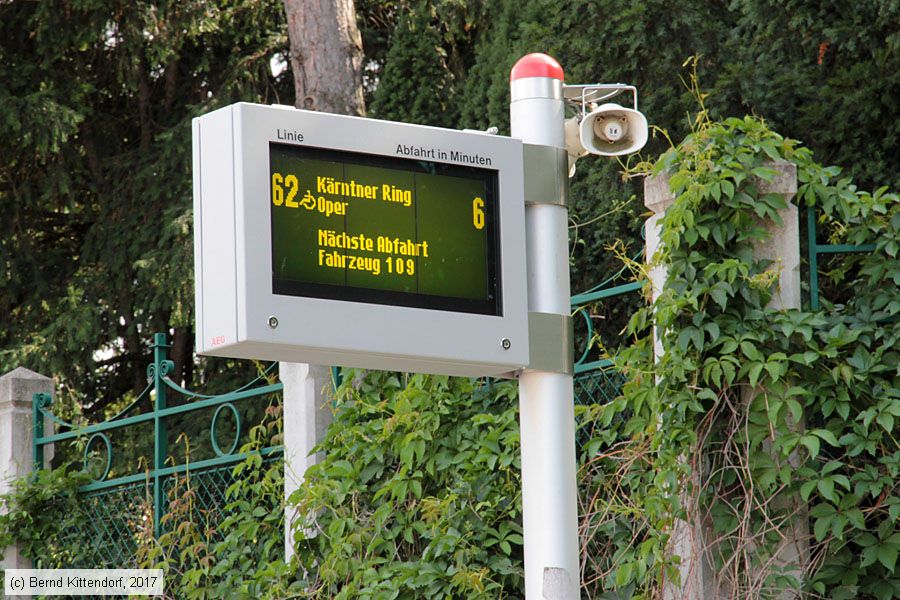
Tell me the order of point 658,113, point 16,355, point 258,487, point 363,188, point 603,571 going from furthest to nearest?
point 16,355 < point 658,113 < point 258,487 < point 603,571 < point 363,188

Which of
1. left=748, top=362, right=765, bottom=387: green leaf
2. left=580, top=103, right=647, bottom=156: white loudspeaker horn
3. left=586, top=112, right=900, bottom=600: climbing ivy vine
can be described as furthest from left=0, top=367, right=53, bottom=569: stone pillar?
left=580, top=103, right=647, bottom=156: white loudspeaker horn

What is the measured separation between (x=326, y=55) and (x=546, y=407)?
7.79 metres

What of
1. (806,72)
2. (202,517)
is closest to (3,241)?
(202,517)

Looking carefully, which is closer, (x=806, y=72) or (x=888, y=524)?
(x=888, y=524)

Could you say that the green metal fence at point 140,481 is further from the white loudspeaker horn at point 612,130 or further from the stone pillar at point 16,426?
the white loudspeaker horn at point 612,130

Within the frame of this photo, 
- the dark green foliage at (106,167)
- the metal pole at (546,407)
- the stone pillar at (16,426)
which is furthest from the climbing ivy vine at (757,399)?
the dark green foliage at (106,167)

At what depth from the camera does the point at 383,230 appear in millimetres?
3307

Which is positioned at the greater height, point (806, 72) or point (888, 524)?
point (806, 72)

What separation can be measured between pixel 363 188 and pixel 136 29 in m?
10.4

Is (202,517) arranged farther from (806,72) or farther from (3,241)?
(3,241)

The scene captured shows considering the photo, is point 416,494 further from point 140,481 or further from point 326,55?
point 326,55

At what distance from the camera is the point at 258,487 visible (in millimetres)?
7031

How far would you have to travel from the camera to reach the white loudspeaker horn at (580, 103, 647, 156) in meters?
3.61

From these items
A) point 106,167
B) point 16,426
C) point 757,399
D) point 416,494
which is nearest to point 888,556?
point 757,399
